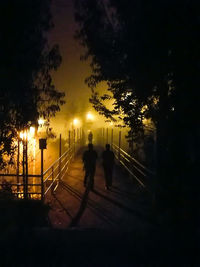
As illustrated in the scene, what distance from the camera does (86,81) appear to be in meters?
9.02

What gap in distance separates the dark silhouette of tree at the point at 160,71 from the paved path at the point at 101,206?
37.7 inches

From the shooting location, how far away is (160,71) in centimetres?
723

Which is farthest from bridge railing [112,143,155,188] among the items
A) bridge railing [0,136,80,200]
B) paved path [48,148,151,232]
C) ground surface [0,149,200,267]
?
bridge railing [0,136,80,200]

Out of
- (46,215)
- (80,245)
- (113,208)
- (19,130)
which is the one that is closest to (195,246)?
(80,245)

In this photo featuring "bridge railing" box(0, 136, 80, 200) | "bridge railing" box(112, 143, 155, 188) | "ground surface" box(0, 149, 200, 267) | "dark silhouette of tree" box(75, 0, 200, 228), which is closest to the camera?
"ground surface" box(0, 149, 200, 267)

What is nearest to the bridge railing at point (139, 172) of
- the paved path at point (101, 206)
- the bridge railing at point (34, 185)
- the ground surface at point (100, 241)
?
the paved path at point (101, 206)

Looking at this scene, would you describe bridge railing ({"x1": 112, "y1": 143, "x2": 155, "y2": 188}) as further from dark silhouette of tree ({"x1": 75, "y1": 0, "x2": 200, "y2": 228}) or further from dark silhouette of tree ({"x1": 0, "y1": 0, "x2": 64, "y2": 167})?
dark silhouette of tree ({"x1": 0, "y1": 0, "x2": 64, "y2": 167})

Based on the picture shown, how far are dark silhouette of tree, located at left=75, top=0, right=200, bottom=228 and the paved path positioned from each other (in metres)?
0.96

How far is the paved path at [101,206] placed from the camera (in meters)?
6.84

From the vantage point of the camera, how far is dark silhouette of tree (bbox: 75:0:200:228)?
21.5 ft

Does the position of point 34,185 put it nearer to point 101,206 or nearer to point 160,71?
point 101,206

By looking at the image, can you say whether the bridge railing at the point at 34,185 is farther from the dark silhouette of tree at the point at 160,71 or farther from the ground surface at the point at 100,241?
the dark silhouette of tree at the point at 160,71

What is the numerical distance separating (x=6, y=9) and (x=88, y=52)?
10.3 feet

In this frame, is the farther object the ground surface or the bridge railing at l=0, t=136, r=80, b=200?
the bridge railing at l=0, t=136, r=80, b=200
